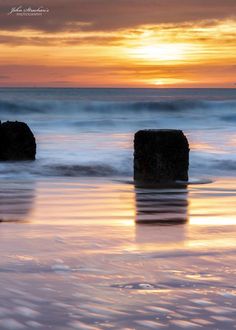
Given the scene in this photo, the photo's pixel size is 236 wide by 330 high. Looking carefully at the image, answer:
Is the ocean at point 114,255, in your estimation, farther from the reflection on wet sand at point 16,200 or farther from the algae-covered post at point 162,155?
the algae-covered post at point 162,155

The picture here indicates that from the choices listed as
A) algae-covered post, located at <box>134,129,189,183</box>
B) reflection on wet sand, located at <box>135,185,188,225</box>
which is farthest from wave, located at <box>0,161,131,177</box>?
reflection on wet sand, located at <box>135,185,188,225</box>

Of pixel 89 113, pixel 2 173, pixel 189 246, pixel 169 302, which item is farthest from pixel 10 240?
pixel 89 113

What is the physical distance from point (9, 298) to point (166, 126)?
27.1 m

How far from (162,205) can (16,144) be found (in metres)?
5.12

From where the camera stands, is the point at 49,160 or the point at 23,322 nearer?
the point at 23,322

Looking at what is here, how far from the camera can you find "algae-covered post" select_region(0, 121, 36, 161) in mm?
11482

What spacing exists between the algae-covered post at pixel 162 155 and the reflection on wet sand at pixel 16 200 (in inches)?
49.4

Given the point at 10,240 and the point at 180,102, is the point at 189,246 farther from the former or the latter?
the point at 180,102

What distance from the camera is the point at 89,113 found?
3847cm

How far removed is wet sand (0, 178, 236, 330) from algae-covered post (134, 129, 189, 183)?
2.19m

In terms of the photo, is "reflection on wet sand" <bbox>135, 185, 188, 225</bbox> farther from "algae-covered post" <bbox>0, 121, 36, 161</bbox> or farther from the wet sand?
"algae-covered post" <bbox>0, 121, 36, 161</bbox>

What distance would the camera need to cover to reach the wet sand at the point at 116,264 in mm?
3033

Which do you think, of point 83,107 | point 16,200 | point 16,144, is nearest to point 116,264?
point 16,200

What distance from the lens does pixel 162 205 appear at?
6.71m
